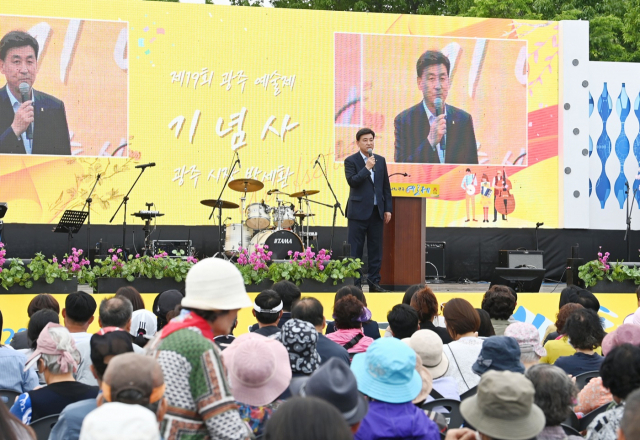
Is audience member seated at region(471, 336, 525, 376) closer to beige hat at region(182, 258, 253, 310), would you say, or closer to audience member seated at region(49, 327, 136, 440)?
beige hat at region(182, 258, 253, 310)

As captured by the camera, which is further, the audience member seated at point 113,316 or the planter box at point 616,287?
the planter box at point 616,287

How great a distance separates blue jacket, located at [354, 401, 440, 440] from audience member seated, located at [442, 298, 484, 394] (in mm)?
1031

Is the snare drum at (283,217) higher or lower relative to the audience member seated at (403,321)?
higher

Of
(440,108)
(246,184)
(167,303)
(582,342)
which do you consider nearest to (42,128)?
(246,184)

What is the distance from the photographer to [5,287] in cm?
702

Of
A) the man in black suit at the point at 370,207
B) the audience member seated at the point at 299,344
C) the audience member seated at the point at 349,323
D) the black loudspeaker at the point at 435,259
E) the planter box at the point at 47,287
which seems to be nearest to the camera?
the audience member seated at the point at 299,344

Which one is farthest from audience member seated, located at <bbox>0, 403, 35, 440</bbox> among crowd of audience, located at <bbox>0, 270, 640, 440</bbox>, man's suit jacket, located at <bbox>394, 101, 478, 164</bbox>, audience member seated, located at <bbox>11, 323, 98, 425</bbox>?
man's suit jacket, located at <bbox>394, 101, 478, 164</bbox>

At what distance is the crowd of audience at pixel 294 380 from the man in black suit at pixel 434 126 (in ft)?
31.2

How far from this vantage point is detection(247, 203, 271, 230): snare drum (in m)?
11.0

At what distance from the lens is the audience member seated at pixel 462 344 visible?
12.6ft

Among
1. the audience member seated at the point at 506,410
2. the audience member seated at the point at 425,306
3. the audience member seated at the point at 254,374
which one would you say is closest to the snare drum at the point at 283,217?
the audience member seated at the point at 425,306

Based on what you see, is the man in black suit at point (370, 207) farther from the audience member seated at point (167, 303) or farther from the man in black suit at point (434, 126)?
the man in black suit at point (434, 126)

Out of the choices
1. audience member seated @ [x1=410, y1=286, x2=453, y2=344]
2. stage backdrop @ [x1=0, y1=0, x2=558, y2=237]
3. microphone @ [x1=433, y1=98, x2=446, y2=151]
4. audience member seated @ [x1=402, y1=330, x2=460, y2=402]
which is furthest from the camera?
microphone @ [x1=433, y1=98, x2=446, y2=151]

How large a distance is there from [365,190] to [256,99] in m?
5.87
